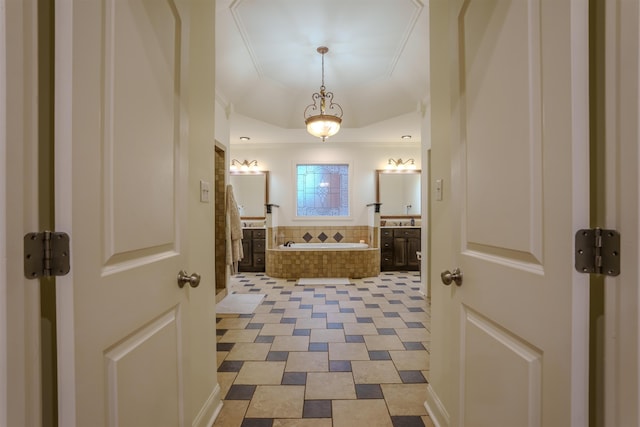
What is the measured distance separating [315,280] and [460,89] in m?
4.34

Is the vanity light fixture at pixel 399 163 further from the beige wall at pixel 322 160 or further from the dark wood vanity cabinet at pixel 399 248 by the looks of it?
the dark wood vanity cabinet at pixel 399 248

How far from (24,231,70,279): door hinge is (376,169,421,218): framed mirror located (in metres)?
6.02

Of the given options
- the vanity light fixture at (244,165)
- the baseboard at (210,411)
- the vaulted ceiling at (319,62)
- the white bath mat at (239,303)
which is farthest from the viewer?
the vanity light fixture at (244,165)

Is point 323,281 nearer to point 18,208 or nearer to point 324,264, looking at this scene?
point 324,264

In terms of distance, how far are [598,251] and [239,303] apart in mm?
3779

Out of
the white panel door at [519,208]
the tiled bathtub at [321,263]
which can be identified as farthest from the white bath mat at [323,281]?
the white panel door at [519,208]

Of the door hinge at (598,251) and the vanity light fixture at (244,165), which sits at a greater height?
the vanity light fixture at (244,165)

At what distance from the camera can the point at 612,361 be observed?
610mm

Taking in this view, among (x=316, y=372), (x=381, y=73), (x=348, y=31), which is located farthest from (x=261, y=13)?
(x=316, y=372)

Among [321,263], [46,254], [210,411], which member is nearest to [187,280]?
[46,254]

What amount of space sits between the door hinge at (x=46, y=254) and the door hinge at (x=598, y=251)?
3.59 feet

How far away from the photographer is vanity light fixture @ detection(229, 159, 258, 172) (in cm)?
645

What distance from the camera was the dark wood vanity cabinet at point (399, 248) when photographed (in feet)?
19.6

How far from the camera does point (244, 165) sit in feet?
21.2
